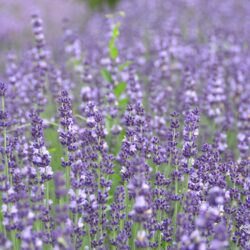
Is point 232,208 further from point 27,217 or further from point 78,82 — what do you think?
point 78,82

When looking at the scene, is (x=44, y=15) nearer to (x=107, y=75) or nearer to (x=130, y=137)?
(x=107, y=75)

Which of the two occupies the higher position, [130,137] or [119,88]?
[119,88]

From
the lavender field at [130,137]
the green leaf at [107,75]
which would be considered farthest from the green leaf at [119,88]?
the green leaf at [107,75]

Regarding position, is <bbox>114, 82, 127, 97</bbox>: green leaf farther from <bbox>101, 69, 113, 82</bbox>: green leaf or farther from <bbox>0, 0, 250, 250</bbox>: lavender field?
<bbox>101, 69, 113, 82</bbox>: green leaf

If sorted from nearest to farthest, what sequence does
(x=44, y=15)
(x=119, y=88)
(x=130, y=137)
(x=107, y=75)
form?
1. (x=130, y=137)
2. (x=119, y=88)
3. (x=107, y=75)
4. (x=44, y=15)

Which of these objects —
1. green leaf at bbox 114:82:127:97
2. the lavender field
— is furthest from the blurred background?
green leaf at bbox 114:82:127:97

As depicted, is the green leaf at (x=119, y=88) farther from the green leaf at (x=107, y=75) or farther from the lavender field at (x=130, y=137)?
the green leaf at (x=107, y=75)

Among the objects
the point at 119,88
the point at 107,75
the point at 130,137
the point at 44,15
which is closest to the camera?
the point at 130,137

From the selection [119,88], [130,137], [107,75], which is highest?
[107,75]

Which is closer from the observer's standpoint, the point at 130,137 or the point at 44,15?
the point at 130,137

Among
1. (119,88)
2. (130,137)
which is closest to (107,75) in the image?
(119,88)
